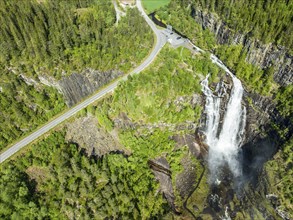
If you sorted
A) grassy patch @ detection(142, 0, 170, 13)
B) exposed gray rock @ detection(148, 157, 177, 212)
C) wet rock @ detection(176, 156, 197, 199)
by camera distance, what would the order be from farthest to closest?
grassy patch @ detection(142, 0, 170, 13) → wet rock @ detection(176, 156, 197, 199) → exposed gray rock @ detection(148, 157, 177, 212)

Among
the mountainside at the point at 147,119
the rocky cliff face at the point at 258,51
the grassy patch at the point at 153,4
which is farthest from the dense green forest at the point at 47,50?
the rocky cliff face at the point at 258,51

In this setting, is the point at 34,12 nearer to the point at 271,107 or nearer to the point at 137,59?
the point at 137,59

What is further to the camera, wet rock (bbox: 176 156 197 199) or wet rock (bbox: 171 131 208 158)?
wet rock (bbox: 171 131 208 158)

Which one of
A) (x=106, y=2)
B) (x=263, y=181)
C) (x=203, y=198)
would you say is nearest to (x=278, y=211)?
(x=263, y=181)

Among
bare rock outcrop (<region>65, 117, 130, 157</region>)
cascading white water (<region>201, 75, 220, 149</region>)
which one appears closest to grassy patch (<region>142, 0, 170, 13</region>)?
cascading white water (<region>201, 75, 220, 149</region>)

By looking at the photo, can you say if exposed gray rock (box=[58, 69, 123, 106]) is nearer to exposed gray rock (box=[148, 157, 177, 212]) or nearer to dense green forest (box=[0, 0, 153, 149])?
dense green forest (box=[0, 0, 153, 149])

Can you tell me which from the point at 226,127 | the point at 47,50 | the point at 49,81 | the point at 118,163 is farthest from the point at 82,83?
the point at 226,127

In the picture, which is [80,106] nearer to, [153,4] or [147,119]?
[147,119]
